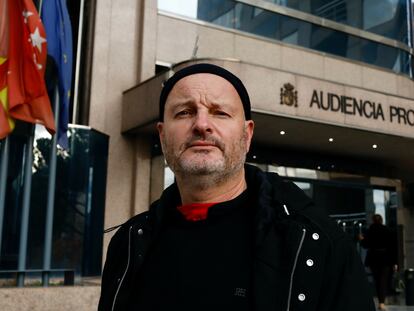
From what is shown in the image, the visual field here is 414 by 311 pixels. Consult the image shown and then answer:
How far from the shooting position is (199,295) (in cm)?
160

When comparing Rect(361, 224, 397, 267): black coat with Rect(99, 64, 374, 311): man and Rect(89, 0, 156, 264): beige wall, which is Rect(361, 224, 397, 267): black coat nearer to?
Rect(89, 0, 156, 264): beige wall

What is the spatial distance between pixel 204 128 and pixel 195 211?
0.97 feet

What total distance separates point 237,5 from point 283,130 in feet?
13.0

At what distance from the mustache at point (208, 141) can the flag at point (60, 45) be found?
7.25 metres

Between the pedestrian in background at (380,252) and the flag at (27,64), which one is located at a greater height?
the flag at (27,64)

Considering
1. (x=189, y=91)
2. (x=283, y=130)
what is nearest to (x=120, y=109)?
(x=283, y=130)

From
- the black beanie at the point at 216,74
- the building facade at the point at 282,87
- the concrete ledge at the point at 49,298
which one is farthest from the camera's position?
the building facade at the point at 282,87

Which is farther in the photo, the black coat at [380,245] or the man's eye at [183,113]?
the black coat at [380,245]

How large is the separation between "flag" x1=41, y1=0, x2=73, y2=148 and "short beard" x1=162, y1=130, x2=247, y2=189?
719 cm

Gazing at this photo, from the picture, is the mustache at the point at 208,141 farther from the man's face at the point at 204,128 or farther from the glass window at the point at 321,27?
the glass window at the point at 321,27

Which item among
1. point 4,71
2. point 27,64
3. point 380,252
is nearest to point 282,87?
point 380,252

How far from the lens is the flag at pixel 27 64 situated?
767cm

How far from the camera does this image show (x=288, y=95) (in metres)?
10.4

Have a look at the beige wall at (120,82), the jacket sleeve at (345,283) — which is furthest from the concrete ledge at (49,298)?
the jacket sleeve at (345,283)
